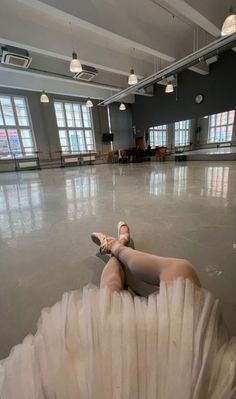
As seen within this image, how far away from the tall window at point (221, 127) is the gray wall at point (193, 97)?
275 millimetres

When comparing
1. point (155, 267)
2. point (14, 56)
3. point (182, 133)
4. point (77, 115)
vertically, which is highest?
point (14, 56)

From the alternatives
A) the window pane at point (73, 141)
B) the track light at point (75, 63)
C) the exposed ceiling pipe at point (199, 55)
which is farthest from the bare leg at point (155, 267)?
the window pane at point (73, 141)

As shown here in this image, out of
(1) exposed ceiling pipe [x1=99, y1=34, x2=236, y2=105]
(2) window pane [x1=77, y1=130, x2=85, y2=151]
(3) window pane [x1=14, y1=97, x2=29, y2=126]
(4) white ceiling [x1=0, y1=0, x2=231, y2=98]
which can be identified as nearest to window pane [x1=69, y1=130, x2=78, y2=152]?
(2) window pane [x1=77, y1=130, x2=85, y2=151]

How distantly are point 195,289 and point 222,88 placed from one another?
1000 centimetres

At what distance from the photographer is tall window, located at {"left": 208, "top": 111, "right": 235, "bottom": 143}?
8.24 m

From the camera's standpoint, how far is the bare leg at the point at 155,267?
741 millimetres

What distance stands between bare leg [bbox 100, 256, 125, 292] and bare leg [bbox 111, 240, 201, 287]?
0.05 m

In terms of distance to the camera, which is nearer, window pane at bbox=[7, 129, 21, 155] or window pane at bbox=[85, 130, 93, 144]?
window pane at bbox=[7, 129, 21, 155]

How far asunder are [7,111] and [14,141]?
59.8 inches

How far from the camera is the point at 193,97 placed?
30.1 feet

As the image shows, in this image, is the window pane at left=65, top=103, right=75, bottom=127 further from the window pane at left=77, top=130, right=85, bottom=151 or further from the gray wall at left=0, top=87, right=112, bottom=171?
the window pane at left=77, top=130, right=85, bottom=151

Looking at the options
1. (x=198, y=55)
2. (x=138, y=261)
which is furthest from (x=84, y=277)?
(x=198, y=55)

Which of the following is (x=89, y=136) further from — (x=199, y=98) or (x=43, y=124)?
(x=199, y=98)

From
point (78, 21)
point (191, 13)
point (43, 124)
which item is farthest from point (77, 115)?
point (191, 13)
